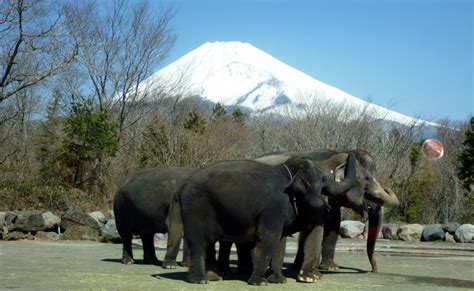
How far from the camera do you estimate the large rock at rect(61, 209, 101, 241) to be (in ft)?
91.7

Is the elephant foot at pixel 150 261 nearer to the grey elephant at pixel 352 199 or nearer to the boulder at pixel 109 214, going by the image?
the grey elephant at pixel 352 199

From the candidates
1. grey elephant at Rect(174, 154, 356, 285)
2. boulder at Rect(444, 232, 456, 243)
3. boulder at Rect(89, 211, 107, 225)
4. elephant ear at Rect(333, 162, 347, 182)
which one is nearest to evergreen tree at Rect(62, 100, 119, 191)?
boulder at Rect(89, 211, 107, 225)

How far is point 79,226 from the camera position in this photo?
28.5 meters

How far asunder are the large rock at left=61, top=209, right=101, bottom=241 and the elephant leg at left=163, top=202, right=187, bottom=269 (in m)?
12.5

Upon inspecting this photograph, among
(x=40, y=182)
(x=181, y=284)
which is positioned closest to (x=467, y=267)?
(x=181, y=284)

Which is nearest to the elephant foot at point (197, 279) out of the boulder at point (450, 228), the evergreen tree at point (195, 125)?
the boulder at point (450, 228)

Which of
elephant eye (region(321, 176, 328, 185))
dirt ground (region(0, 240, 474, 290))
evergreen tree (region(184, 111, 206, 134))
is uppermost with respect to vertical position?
evergreen tree (region(184, 111, 206, 134))

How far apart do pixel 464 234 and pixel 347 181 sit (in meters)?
17.2

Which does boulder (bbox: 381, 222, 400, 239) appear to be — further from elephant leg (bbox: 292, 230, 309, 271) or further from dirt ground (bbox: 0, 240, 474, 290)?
elephant leg (bbox: 292, 230, 309, 271)

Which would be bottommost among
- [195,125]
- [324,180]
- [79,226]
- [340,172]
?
[79,226]

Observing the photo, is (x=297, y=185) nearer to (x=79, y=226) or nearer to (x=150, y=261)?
(x=150, y=261)

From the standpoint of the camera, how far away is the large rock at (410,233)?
1175 inches

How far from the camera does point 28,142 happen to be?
41562mm

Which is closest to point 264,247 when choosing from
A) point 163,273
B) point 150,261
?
point 163,273
